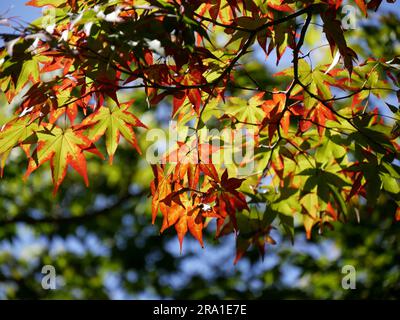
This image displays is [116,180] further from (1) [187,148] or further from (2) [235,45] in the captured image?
(1) [187,148]

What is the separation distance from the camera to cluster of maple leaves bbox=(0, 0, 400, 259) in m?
1.03

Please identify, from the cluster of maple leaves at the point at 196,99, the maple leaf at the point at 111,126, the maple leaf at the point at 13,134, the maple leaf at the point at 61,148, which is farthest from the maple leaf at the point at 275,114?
the maple leaf at the point at 13,134

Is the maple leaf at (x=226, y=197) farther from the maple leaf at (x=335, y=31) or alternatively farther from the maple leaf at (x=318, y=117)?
the maple leaf at (x=335, y=31)

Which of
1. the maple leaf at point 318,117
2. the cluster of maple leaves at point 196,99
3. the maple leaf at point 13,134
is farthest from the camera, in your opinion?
the maple leaf at point 318,117

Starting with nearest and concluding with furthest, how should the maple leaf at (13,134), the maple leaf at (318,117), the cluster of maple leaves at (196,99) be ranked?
the cluster of maple leaves at (196,99)
the maple leaf at (13,134)
the maple leaf at (318,117)

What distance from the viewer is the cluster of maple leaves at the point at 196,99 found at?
1.03m

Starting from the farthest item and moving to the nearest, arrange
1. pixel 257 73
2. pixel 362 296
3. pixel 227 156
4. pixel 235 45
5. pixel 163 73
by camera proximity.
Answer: pixel 235 45, pixel 257 73, pixel 362 296, pixel 227 156, pixel 163 73

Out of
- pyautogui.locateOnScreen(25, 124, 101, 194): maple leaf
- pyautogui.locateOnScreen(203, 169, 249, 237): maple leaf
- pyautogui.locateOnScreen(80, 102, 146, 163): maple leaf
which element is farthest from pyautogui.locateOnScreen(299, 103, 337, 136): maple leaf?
pyautogui.locateOnScreen(25, 124, 101, 194): maple leaf

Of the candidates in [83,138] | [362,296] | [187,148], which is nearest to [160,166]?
[187,148]

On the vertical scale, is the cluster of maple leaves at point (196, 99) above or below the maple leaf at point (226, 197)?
above

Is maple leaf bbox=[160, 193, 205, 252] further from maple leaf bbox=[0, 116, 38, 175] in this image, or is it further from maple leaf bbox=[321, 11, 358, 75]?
maple leaf bbox=[321, 11, 358, 75]

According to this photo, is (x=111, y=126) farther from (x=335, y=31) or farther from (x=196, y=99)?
(x=335, y=31)

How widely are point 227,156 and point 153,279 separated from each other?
4.16 m

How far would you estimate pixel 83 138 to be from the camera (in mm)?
1354
